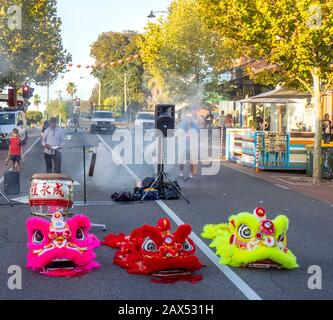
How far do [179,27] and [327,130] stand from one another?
1004 inches

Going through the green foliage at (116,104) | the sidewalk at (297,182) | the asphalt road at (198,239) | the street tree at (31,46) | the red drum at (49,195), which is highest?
the street tree at (31,46)

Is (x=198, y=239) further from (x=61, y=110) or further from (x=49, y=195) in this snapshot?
(x=61, y=110)

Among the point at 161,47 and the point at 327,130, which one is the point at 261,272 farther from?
the point at 161,47

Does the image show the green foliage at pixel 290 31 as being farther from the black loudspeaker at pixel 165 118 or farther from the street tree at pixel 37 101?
the street tree at pixel 37 101

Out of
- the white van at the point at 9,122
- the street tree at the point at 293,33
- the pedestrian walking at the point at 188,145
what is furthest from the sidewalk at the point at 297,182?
the white van at the point at 9,122

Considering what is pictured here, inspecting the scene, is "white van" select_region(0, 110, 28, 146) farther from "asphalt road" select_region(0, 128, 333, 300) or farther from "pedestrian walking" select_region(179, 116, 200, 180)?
"pedestrian walking" select_region(179, 116, 200, 180)

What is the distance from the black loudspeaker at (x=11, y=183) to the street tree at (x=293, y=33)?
26.1 feet

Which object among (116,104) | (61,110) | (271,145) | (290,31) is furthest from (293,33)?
(61,110)

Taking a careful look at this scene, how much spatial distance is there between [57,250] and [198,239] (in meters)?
3.05

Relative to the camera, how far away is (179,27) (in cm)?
4941

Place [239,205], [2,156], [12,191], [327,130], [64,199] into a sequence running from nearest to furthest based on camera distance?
[64,199], [239,205], [12,191], [327,130], [2,156]

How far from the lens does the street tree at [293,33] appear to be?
1894cm

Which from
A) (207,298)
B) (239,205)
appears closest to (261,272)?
(207,298)

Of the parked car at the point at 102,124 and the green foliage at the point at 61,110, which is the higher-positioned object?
the green foliage at the point at 61,110
